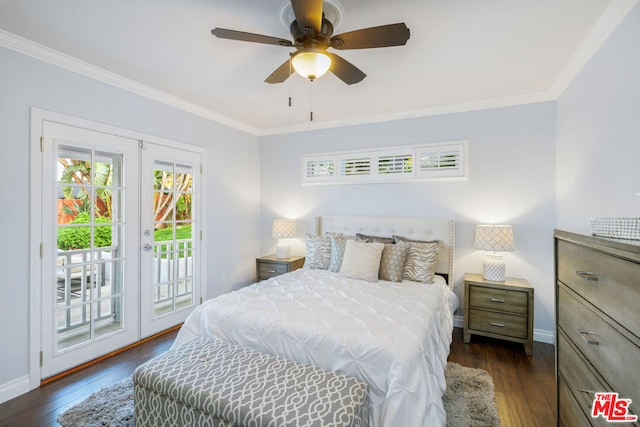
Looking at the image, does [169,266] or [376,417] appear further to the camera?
[169,266]

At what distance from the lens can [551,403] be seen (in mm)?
2062

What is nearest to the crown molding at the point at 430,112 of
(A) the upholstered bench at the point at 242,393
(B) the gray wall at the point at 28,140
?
(B) the gray wall at the point at 28,140

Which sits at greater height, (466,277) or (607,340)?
(607,340)

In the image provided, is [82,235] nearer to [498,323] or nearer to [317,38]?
[317,38]

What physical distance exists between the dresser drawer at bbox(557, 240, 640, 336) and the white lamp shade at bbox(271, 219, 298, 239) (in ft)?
10.3

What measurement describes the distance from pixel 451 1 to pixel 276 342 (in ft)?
7.65

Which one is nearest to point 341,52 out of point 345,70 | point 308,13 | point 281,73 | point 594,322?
point 345,70

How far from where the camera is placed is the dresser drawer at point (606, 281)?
35.0 inches

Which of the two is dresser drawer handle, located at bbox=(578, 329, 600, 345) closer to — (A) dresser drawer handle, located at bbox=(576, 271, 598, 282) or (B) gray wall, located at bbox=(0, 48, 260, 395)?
(A) dresser drawer handle, located at bbox=(576, 271, 598, 282)

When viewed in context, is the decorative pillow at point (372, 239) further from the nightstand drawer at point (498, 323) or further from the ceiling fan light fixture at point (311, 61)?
the ceiling fan light fixture at point (311, 61)

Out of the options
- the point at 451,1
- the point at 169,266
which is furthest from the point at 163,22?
the point at 169,266

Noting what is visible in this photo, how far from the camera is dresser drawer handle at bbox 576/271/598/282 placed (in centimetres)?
111

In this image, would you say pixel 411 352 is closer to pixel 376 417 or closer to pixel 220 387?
pixel 376 417

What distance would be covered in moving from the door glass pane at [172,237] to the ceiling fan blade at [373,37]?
7.94ft
